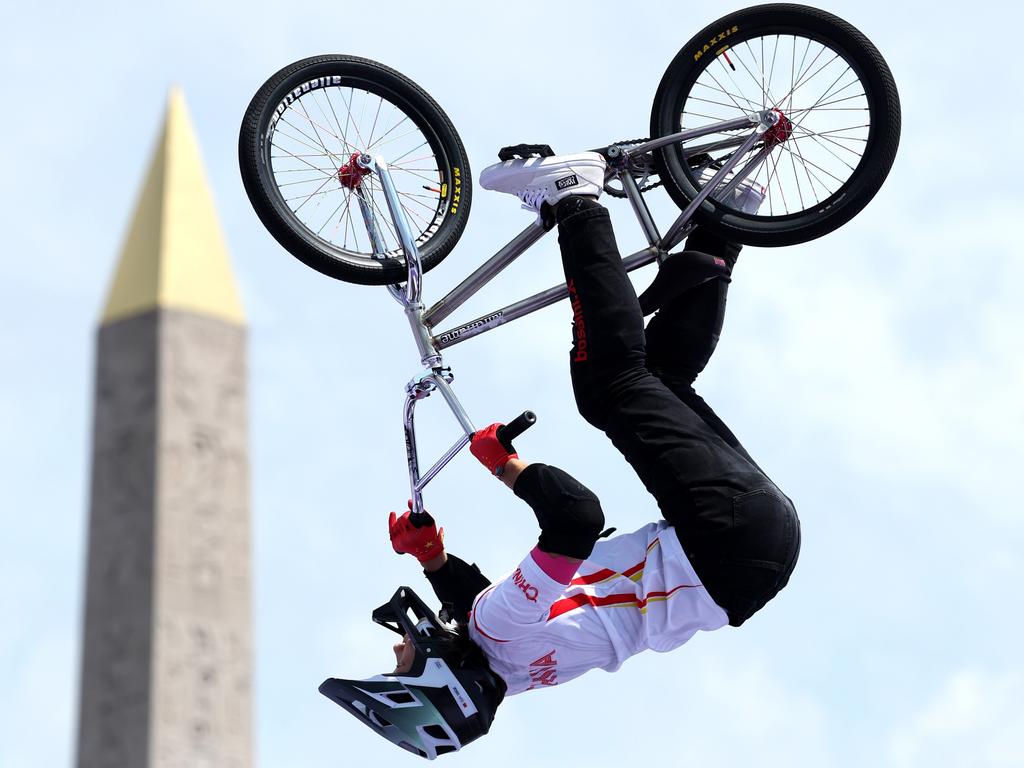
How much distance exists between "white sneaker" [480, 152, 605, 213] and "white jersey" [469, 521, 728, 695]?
57.9 inches

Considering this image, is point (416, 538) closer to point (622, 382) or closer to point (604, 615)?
point (604, 615)

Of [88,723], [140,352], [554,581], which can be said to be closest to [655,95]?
[554,581]

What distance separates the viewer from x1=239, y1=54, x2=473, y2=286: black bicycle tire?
30.5 feet

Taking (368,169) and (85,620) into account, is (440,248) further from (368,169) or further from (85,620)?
(85,620)

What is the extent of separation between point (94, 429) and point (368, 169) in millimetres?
3292

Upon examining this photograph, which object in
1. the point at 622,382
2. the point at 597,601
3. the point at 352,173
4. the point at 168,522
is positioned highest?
the point at 352,173

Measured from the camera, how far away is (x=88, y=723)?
20.2 ft

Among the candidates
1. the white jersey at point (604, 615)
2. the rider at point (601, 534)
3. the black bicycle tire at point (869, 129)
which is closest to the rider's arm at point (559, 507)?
the rider at point (601, 534)

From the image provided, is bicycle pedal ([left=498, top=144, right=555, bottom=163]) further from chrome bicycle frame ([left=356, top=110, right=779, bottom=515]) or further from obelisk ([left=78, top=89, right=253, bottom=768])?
obelisk ([left=78, top=89, right=253, bottom=768])

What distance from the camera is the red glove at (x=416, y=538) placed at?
30.2 feet

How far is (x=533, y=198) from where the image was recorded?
905cm

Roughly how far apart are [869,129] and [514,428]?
6.93ft

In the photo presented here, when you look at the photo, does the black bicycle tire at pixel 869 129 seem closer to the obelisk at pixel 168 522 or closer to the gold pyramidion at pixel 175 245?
the gold pyramidion at pixel 175 245

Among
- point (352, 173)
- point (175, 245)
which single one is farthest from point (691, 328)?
point (175, 245)
